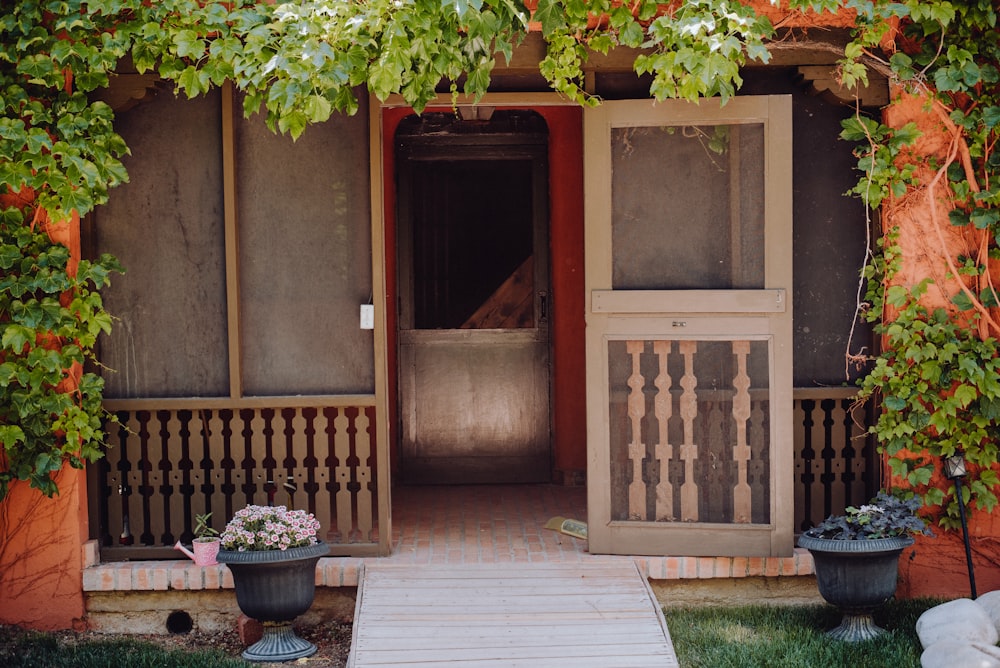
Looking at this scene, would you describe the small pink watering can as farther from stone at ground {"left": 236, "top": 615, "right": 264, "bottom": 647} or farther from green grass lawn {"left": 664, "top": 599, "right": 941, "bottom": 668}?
green grass lawn {"left": 664, "top": 599, "right": 941, "bottom": 668}

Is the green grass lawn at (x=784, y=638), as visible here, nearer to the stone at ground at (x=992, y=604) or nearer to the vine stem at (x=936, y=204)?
the stone at ground at (x=992, y=604)

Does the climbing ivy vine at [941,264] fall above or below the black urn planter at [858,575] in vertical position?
above

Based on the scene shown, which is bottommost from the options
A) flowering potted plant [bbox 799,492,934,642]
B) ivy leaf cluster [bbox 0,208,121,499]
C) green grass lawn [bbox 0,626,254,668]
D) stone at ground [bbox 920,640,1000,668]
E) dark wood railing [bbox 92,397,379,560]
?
green grass lawn [bbox 0,626,254,668]

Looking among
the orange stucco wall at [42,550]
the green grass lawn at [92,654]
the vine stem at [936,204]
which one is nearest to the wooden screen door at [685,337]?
the vine stem at [936,204]

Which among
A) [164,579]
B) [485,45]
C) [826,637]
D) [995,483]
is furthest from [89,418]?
[995,483]

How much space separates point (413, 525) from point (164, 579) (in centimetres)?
163

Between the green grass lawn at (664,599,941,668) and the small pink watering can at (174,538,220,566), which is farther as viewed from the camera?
the small pink watering can at (174,538,220,566)

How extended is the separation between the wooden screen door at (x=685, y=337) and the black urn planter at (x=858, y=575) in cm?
41

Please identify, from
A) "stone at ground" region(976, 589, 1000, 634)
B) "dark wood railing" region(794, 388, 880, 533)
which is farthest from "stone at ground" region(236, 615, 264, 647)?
"stone at ground" region(976, 589, 1000, 634)

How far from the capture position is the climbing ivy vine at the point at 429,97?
201 inches

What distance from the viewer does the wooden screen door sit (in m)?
5.93

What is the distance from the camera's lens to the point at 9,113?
5605mm

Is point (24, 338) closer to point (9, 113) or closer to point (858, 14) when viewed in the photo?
point (9, 113)

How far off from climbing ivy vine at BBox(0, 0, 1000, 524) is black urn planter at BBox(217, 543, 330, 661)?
1.10 m
